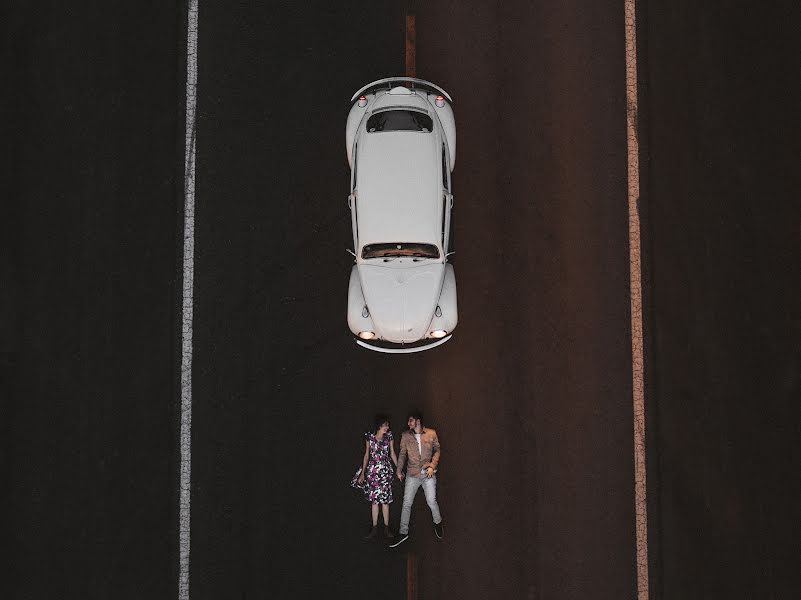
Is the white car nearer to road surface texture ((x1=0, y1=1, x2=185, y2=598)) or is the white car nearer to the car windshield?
the car windshield

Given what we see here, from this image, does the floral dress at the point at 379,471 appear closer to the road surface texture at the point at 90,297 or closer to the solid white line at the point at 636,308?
the road surface texture at the point at 90,297

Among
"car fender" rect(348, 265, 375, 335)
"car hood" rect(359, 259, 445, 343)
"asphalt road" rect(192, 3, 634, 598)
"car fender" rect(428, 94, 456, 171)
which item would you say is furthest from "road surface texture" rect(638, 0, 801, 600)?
"car fender" rect(348, 265, 375, 335)

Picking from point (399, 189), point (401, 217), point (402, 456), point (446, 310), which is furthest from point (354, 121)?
point (402, 456)

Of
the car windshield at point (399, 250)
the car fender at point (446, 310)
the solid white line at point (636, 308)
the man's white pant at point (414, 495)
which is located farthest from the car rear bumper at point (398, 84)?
the man's white pant at point (414, 495)

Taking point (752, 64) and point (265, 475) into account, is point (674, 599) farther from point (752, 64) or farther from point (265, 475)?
point (752, 64)

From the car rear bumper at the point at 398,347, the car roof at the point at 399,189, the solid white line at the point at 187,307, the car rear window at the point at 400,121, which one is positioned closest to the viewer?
the car roof at the point at 399,189

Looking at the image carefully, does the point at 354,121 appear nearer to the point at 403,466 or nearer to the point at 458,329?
the point at 458,329
